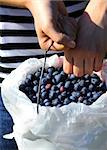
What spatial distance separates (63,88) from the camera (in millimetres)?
1276

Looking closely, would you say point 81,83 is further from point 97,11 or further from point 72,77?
point 97,11

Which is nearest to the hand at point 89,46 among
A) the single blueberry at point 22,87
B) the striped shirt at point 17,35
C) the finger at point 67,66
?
the finger at point 67,66

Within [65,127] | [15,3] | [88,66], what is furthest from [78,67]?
[15,3]

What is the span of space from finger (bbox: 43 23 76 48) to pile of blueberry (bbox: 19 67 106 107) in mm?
130

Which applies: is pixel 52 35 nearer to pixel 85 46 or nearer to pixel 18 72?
pixel 85 46

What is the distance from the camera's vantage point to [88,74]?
1.27 metres

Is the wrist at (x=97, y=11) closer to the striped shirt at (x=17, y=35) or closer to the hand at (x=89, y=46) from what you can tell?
Answer: the hand at (x=89, y=46)

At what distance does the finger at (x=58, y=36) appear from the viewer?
1174 mm

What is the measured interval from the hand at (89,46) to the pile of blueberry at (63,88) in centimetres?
4

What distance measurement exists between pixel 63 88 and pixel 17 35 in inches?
11.0

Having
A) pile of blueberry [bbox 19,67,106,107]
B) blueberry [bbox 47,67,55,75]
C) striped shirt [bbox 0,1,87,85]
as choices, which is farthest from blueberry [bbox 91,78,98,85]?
striped shirt [bbox 0,1,87,85]

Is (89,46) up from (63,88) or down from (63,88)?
up

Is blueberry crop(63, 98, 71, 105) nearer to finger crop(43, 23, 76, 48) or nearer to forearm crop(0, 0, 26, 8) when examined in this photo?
finger crop(43, 23, 76, 48)

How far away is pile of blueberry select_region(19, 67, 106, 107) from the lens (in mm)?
1253
